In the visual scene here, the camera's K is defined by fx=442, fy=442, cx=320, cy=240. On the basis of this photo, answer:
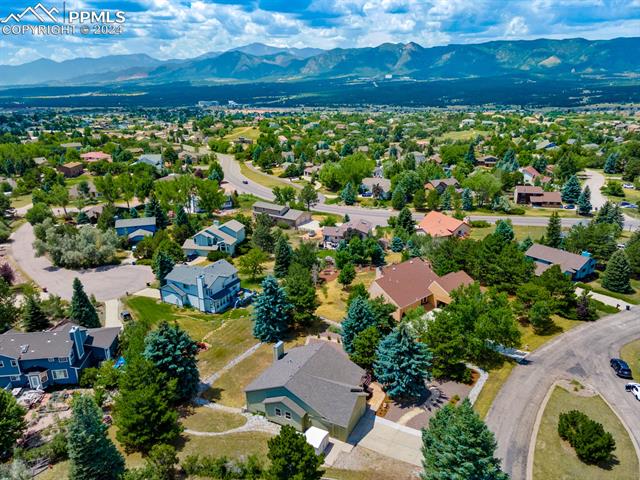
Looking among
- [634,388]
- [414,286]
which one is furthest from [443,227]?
[634,388]

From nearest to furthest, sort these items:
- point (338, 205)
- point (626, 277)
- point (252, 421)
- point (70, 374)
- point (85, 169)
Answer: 1. point (252, 421)
2. point (70, 374)
3. point (626, 277)
4. point (338, 205)
5. point (85, 169)

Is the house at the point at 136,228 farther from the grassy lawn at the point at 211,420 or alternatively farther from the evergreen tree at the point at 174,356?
the grassy lawn at the point at 211,420

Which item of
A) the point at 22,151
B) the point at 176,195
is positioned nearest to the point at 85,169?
the point at 22,151

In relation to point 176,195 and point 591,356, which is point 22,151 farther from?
point 591,356

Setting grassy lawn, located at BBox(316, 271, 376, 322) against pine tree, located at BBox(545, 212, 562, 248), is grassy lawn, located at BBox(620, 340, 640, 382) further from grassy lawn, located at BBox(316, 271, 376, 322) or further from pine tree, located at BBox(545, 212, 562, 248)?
grassy lawn, located at BBox(316, 271, 376, 322)

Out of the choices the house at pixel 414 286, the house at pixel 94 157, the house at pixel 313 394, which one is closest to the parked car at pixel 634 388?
the house at pixel 414 286

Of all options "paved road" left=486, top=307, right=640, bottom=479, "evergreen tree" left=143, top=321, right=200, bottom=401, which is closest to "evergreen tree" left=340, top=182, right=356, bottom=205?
"paved road" left=486, top=307, right=640, bottom=479

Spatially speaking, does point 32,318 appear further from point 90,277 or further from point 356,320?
point 356,320
